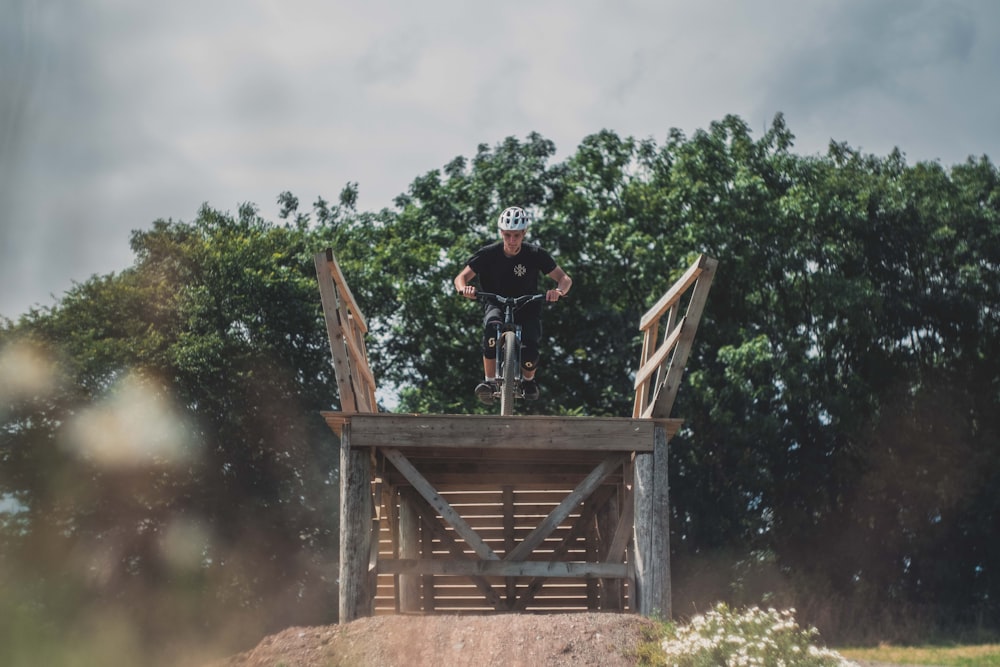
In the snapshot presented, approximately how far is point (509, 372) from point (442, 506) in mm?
1384

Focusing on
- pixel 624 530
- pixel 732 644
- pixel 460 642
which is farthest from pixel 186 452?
pixel 732 644

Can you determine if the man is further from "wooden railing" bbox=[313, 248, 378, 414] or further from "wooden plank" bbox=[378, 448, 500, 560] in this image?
"wooden railing" bbox=[313, 248, 378, 414]

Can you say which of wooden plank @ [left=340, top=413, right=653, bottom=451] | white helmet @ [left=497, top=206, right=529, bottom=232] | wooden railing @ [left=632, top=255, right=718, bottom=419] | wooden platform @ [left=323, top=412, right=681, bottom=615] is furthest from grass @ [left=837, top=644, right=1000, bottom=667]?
white helmet @ [left=497, top=206, right=529, bottom=232]

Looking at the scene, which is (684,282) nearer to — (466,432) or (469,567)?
(466,432)

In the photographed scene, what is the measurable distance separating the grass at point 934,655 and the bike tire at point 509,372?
1319 centimetres

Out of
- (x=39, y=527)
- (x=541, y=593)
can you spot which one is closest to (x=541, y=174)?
(x=39, y=527)

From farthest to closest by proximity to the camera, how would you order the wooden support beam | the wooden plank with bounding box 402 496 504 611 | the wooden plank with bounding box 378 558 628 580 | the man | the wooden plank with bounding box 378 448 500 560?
the wooden support beam, the wooden plank with bounding box 402 496 504 611, the man, the wooden plank with bounding box 378 448 500 560, the wooden plank with bounding box 378 558 628 580

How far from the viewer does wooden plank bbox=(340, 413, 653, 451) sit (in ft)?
36.0

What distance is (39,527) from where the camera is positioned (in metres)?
30.0

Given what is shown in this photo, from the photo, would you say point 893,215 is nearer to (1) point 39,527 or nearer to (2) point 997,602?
(2) point 997,602

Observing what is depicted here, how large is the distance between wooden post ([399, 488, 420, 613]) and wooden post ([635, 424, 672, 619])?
409 centimetres

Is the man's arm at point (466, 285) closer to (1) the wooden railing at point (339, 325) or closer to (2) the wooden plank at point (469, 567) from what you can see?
(1) the wooden railing at point (339, 325)

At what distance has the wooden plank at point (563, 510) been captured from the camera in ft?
37.5

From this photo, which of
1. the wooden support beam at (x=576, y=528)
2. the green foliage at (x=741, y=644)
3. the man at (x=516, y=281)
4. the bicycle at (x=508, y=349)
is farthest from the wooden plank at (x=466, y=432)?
the wooden support beam at (x=576, y=528)
